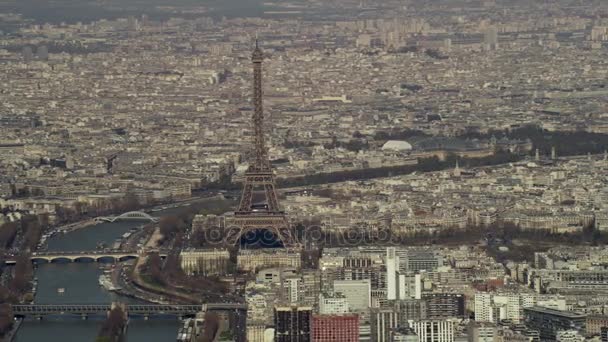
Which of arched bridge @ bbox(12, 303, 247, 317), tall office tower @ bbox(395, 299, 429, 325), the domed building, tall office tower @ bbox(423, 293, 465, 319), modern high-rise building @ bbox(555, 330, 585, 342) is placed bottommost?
the domed building

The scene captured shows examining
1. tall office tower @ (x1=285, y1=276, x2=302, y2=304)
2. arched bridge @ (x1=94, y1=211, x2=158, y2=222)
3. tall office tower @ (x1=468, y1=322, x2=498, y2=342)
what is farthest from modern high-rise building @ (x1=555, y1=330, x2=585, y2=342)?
arched bridge @ (x1=94, y1=211, x2=158, y2=222)

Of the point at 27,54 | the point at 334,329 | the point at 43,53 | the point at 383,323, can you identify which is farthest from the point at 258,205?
the point at 43,53

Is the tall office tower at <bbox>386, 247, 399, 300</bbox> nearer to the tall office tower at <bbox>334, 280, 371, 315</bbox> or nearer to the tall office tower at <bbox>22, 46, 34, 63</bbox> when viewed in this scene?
the tall office tower at <bbox>334, 280, 371, 315</bbox>

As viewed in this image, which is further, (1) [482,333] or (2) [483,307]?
(2) [483,307]

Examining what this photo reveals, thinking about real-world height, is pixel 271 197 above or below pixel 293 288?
below

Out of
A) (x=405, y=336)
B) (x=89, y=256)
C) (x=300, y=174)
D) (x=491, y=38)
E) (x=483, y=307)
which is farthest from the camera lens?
(x=491, y=38)

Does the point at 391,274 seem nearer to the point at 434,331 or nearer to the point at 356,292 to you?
the point at 356,292
